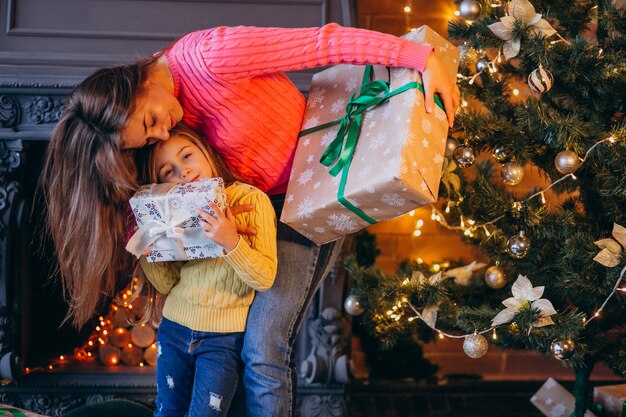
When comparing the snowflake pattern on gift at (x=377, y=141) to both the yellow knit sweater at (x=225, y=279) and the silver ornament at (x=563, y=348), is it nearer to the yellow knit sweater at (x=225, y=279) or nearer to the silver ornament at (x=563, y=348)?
the yellow knit sweater at (x=225, y=279)

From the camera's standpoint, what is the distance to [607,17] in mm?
1804

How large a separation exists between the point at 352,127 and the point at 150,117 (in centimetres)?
45

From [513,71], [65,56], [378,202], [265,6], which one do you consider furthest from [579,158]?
[65,56]

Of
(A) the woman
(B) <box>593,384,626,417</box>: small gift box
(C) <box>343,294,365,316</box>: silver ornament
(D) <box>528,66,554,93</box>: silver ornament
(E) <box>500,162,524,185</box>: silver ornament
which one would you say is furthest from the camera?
(C) <box>343,294,365,316</box>: silver ornament

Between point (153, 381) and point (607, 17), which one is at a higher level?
→ point (607, 17)

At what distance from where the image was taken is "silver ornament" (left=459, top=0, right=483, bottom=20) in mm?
1895

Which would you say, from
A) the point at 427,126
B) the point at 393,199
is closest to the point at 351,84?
the point at 427,126

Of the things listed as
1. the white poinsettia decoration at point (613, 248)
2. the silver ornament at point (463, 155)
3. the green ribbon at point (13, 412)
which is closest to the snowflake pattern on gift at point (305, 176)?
the silver ornament at point (463, 155)

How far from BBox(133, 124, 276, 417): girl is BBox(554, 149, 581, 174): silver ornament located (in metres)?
0.71

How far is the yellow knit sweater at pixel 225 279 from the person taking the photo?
166 cm

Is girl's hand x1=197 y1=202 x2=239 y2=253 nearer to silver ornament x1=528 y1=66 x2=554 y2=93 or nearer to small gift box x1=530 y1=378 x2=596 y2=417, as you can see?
silver ornament x1=528 y1=66 x2=554 y2=93

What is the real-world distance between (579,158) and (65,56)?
149 cm

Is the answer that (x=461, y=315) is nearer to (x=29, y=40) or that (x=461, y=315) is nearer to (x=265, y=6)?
(x=265, y=6)

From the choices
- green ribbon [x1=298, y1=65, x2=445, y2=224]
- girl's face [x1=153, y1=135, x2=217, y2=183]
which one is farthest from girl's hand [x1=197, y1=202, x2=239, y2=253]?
green ribbon [x1=298, y1=65, x2=445, y2=224]
